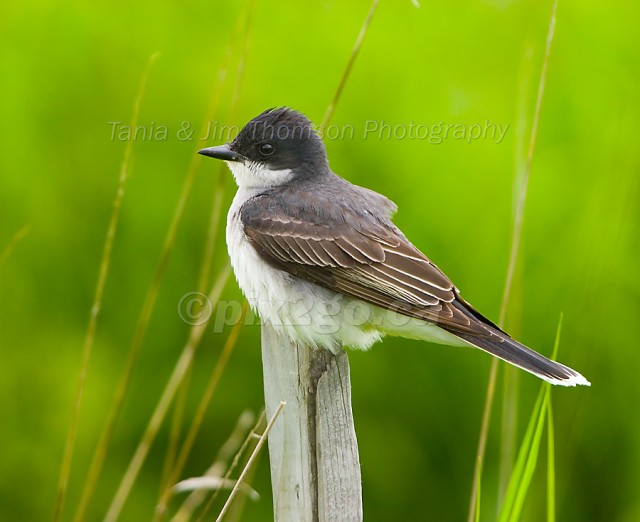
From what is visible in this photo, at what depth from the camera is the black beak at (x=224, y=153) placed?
3664 mm

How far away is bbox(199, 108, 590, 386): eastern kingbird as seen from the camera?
3232 millimetres

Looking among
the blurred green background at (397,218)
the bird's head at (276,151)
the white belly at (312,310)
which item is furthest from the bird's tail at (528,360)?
the bird's head at (276,151)

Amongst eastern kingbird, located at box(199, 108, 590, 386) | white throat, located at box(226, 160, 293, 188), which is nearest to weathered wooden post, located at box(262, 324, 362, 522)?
eastern kingbird, located at box(199, 108, 590, 386)

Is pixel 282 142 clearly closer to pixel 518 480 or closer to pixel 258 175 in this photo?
pixel 258 175

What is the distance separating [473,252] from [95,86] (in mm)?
2025

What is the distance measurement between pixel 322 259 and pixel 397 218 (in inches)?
37.1

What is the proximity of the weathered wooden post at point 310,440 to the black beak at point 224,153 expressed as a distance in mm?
1182

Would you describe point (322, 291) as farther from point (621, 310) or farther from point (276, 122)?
point (621, 310)

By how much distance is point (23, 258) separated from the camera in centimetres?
439

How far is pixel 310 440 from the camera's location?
8.52 ft

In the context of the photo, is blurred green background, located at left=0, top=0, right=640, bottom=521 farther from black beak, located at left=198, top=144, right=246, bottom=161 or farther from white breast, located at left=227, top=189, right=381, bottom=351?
white breast, located at left=227, top=189, right=381, bottom=351

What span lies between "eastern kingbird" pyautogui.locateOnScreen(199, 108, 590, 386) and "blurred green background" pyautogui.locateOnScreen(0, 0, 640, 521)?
560 millimetres

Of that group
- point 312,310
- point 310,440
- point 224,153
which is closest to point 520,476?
point 310,440

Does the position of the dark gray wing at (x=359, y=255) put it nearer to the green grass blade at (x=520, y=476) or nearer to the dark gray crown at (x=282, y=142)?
the dark gray crown at (x=282, y=142)
